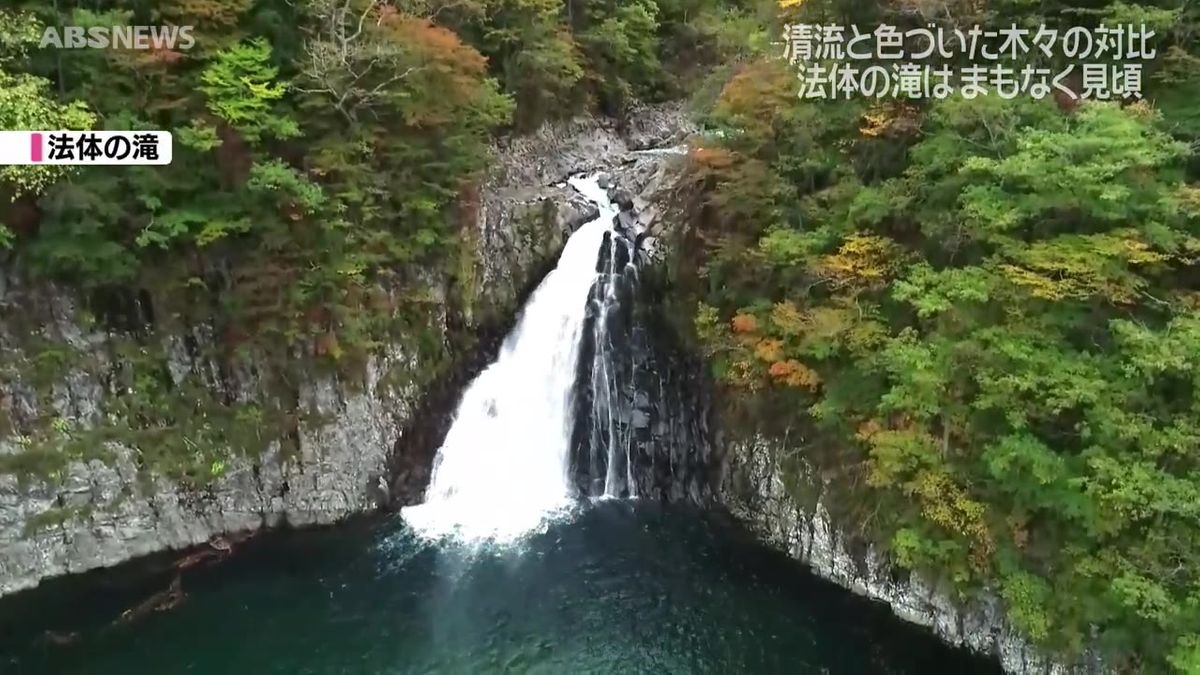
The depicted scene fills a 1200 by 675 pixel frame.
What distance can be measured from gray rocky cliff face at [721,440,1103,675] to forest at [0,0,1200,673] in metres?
0.50

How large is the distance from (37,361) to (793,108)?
14256 mm

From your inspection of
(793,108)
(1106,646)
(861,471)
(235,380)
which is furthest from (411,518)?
(1106,646)

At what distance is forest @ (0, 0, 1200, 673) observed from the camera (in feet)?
33.3

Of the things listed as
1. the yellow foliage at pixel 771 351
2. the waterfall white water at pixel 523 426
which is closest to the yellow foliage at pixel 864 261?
the yellow foliage at pixel 771 351

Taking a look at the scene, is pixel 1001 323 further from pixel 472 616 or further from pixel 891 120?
pixel 472 616

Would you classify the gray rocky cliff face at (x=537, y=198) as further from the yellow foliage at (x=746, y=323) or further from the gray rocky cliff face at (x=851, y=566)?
the gray rocky cliff face at (x=851, y=566)

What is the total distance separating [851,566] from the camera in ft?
46.6

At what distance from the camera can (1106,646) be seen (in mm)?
10391

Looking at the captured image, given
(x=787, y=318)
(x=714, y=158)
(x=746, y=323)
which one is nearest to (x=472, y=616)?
(x=746, y=323)

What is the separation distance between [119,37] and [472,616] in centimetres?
1161

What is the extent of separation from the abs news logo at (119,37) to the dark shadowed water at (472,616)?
30.4ft

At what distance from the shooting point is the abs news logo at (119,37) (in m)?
13.2

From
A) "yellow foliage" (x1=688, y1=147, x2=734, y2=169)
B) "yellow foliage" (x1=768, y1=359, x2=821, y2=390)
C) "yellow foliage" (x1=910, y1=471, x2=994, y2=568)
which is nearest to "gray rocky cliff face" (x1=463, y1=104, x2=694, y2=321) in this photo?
"yellow foliage" (x1=688, y1=147, x2=734, y2=169)

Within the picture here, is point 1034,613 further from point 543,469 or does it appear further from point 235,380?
point 235,380
